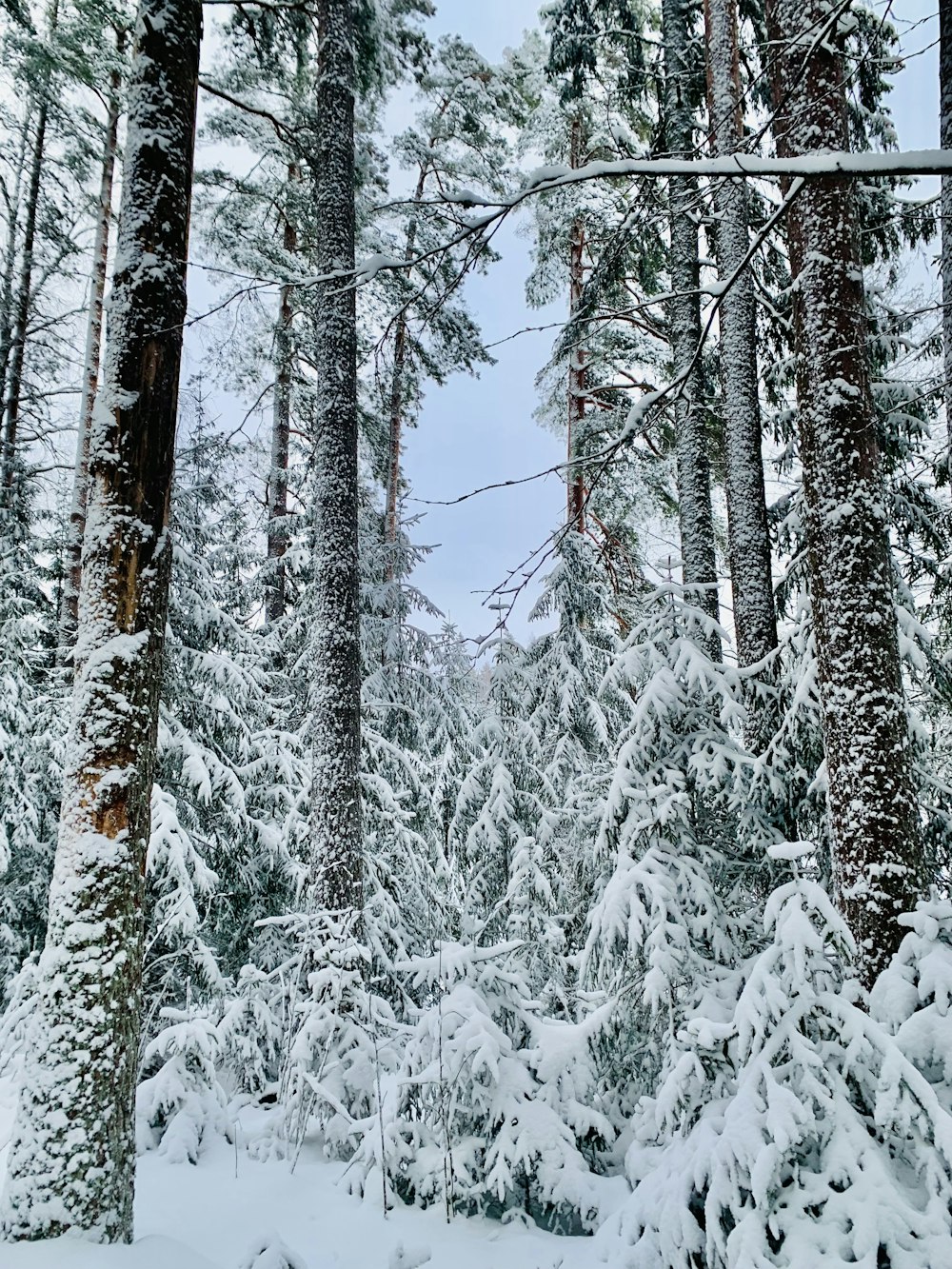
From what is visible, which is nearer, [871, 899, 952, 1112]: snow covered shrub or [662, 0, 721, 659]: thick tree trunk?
[871, 899, 952, 1112]: snow covered shrub

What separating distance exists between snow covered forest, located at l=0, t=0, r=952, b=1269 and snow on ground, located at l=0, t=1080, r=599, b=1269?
1.3 inches

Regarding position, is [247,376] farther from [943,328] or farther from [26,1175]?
[26,1175]

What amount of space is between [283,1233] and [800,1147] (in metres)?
2.58

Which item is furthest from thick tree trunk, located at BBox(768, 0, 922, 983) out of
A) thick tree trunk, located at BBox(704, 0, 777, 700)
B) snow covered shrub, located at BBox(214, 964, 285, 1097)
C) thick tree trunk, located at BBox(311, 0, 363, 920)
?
snow covered shrub, located at BBox(214, 964, 285, 1097)

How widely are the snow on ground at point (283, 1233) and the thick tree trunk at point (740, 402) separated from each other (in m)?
4.90

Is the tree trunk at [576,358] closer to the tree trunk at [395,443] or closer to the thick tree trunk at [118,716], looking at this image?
the tree trunk at [395,443]

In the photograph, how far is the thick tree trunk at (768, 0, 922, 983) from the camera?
10.5ft

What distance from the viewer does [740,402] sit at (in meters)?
7.37

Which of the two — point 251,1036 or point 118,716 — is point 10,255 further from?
point 251,1036

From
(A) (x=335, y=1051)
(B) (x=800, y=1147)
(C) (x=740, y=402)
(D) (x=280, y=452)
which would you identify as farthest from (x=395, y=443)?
(B) (x=800, y=1147)

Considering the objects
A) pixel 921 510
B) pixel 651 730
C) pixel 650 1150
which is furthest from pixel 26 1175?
pixel 921 510

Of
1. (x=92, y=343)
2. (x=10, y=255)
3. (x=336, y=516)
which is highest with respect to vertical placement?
(x=10, y=255)

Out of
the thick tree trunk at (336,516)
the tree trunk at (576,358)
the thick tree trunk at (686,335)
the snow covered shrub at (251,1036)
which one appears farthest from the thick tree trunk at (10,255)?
the snow covered shrub at (251,1036)

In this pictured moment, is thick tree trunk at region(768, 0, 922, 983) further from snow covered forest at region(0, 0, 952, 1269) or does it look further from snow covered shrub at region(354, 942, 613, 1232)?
snow covered shrub at region(354, 942, 613, 1232)
